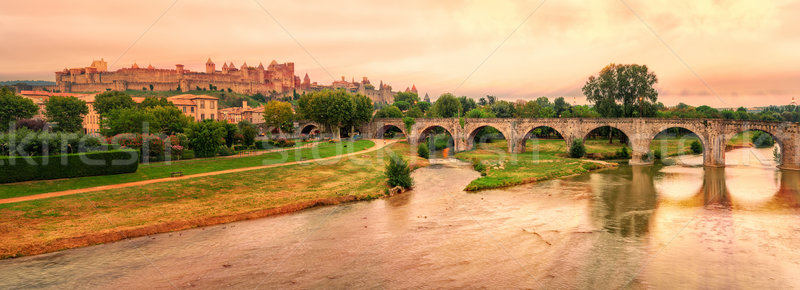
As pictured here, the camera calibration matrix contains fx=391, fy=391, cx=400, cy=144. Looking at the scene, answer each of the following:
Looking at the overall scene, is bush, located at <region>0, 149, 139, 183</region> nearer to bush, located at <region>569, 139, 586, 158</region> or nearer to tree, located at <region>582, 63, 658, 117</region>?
bush, located at <region>569, 139, 586, 158</region>

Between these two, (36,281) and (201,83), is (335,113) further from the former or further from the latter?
(201,83)

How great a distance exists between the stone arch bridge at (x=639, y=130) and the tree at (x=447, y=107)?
13.8 m

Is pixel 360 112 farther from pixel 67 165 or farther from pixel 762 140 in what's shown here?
pixel 762 140

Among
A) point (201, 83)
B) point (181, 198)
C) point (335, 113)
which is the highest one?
point (201, 83)

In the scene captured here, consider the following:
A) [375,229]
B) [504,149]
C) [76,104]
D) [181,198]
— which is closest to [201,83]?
[76,104]

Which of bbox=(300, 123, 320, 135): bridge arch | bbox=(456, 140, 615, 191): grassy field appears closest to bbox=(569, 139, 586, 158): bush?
bbox=(456, 140, 615, 191): grassy field

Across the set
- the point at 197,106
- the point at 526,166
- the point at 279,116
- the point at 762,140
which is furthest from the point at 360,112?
the point at 762,140

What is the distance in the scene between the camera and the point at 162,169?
3047cm

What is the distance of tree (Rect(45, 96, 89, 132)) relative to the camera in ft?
209

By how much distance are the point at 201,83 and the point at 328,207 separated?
474 ft

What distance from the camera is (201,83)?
486ft

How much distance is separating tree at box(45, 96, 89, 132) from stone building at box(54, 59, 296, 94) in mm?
81339

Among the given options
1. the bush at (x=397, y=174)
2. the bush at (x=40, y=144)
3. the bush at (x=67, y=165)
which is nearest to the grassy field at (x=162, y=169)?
the bush at (x=67, y=165)

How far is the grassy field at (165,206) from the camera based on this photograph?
17.6 metres
